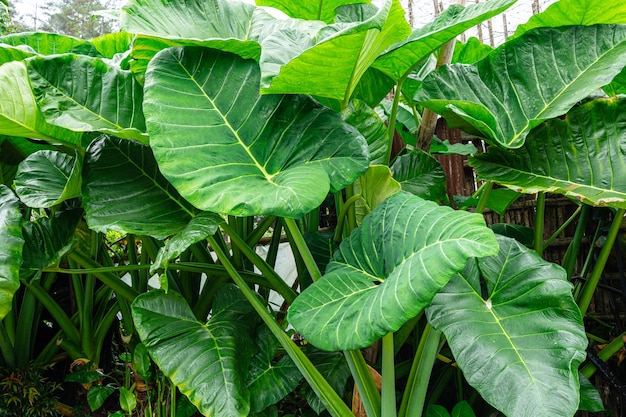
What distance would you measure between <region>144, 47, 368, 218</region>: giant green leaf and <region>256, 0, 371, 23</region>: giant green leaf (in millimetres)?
520

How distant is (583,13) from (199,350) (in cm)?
120

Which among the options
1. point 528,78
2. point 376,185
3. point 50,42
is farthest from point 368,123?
point 50,42

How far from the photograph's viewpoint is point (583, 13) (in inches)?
46.8

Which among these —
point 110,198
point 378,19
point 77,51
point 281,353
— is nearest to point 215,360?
point 281,353

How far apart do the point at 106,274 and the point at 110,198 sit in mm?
368

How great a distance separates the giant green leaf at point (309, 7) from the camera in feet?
4.93

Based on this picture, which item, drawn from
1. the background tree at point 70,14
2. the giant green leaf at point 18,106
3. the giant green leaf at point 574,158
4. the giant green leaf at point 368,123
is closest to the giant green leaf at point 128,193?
the giant green leaf at point 18,106

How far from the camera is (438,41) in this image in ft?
3.75

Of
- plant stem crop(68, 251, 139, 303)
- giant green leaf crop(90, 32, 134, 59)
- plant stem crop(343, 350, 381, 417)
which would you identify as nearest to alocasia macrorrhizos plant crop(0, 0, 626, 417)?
plant stem crop(343, 350, 381, 417)

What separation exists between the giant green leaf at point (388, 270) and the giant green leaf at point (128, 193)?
0.37 m

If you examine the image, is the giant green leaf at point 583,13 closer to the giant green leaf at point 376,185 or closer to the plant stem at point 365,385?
the giant green leaf at point 376,185

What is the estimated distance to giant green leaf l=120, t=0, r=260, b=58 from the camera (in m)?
1.03

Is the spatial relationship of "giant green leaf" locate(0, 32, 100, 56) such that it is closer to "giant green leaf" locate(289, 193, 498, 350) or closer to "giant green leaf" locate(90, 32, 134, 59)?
"giant green leaf" locate(90, 32, 134, 59)

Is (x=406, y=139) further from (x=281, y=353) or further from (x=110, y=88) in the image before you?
(x=110, y=88)
